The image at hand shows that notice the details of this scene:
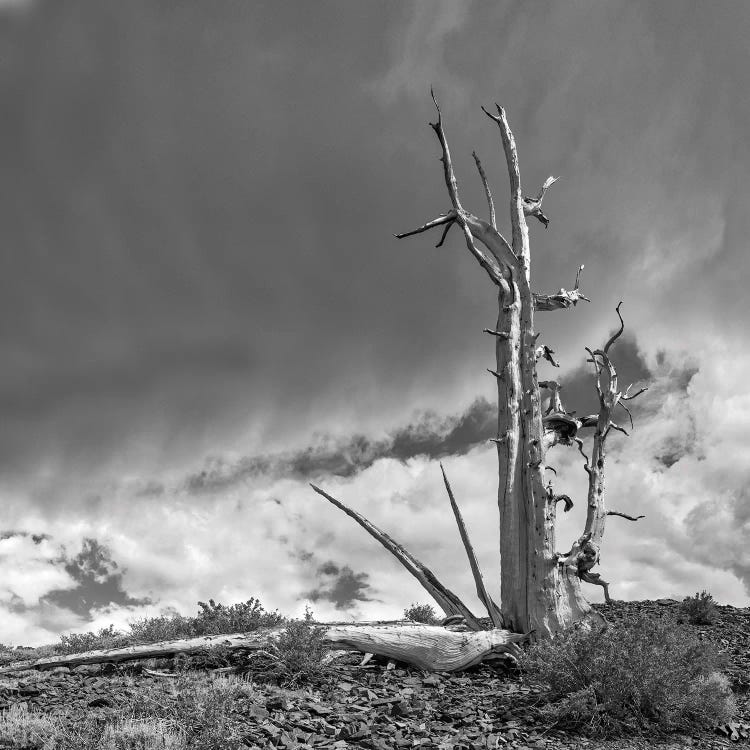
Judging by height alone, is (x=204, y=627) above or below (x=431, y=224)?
below

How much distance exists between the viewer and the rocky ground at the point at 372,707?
674 centimetres

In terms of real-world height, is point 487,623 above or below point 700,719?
above

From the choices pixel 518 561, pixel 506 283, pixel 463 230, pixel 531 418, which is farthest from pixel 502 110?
pixel 518 561

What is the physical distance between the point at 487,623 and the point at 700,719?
19.7 feet

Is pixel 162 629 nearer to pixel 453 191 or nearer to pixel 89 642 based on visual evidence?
pixel 89 642

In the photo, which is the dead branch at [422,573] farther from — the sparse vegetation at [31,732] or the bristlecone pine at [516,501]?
the sparse vegetation at [31,732]

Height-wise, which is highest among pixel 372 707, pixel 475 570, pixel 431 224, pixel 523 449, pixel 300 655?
pixel 431 224

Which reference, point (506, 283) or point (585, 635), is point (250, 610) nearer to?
point (585, 635)

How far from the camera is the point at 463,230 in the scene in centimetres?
1459

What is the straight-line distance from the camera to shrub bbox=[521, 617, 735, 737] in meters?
7.45

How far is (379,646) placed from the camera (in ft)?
33.1

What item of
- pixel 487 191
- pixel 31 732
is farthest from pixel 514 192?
pixel 31 732

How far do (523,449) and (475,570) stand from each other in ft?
7.87

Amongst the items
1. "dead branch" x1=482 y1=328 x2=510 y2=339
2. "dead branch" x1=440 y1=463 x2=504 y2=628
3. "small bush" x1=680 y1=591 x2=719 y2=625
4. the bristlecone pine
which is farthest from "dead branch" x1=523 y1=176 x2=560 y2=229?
"small bush" x1=680 y1=591 x2=719 y2=625
